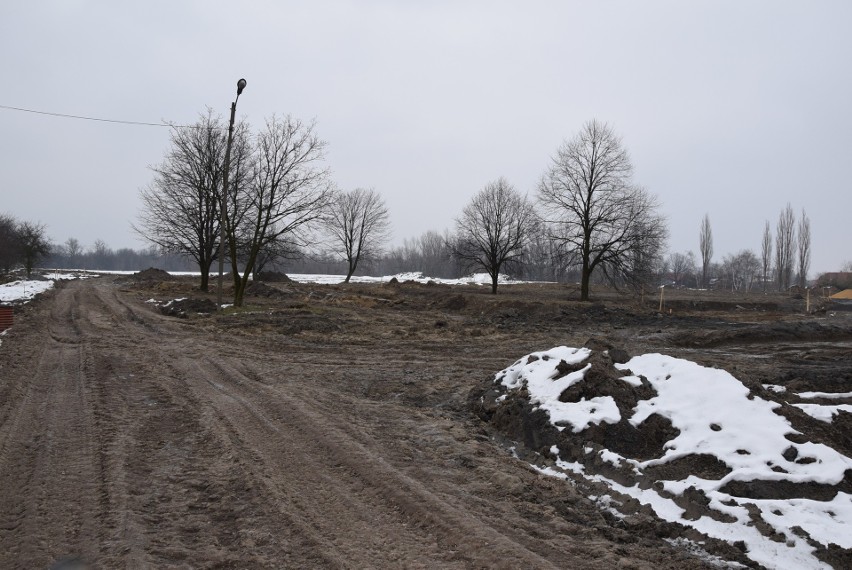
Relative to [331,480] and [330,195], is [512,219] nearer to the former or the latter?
[330,195]

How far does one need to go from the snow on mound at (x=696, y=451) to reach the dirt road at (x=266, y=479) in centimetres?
61

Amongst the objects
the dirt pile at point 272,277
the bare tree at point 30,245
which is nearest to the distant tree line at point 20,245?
the bare tree at point 30,245

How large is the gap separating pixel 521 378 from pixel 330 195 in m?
→ 18.6

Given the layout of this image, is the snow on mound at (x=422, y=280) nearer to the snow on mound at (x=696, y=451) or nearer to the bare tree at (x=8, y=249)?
the bare tree at (x=8, y=249)

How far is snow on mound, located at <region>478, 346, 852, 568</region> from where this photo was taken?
4.19 m

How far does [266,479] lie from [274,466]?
35 cm

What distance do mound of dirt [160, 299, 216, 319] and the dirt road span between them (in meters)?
10.9

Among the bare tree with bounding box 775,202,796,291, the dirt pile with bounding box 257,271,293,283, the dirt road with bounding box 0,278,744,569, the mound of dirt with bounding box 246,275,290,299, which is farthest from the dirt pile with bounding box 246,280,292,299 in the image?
the bare tree with bounding box 775,202,796,291

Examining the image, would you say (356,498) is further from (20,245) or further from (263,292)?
(20,245)

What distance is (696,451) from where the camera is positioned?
5.38m

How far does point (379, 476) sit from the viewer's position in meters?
5.15

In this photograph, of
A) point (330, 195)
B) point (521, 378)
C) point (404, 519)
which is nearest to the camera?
point (404, 519)

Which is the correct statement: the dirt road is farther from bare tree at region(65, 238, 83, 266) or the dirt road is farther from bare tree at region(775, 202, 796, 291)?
bare tree at region(65, 238, 83, 266)

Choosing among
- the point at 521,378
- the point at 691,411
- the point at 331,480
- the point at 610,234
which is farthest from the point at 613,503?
the point at 610,234
